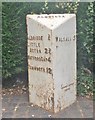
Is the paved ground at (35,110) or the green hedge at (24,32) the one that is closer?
→ the paved ground at (35,110)

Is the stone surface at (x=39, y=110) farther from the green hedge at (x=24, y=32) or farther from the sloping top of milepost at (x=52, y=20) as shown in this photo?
the sloping top of milepost at (x=52, y=20)

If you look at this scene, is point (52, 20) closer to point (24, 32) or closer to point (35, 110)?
point (24, 32)

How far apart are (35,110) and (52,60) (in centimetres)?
96

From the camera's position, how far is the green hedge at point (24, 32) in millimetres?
6645

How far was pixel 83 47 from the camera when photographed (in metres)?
6.81

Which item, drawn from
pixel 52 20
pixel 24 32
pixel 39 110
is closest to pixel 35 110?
pixel 39 110

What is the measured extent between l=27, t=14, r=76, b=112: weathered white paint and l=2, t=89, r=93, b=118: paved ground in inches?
4.8

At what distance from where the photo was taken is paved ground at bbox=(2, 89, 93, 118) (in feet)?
18.3

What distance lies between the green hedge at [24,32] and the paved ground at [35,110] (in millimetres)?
602

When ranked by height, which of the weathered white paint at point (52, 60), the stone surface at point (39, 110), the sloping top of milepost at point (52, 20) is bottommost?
the stone surface at point (39, 110)

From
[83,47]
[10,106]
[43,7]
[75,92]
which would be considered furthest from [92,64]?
[10,106]

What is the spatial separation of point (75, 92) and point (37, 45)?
118cm

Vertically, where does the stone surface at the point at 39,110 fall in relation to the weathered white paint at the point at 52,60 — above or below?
below

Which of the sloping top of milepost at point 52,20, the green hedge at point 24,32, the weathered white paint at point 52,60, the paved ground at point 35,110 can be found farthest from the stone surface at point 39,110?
the sloping top of milepost at point 52,20
